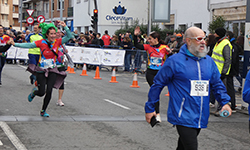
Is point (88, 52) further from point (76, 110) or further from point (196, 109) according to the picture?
point (196, 109)

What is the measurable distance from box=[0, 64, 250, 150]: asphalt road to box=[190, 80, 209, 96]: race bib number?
2.12m

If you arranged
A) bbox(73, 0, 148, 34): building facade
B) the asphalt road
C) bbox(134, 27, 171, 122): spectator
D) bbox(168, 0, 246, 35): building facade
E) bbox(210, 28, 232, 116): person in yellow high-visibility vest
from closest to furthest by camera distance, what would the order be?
the asphalt road < bbox(134, 27, 171, 122): spectator < bbox(210, 28, 232, 116): person in yellow high-visibility vest < bbox(168, 0, 246, 35): building facade < bbox(73, 0, 148, 34): building facade

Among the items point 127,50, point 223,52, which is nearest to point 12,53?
point 127,50

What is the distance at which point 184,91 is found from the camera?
4.46m

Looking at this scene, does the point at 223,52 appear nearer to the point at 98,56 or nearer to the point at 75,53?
the point at 98,56

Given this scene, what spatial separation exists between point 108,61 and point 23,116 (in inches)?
489

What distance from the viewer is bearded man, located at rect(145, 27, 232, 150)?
4418 mm

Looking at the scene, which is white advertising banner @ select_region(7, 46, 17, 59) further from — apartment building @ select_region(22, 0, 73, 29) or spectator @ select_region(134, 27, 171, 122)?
spectator @ select_region(134, 27, 171, 122)

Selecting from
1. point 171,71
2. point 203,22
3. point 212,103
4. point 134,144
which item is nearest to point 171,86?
point 171,71

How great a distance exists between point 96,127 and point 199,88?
3619 millimetres

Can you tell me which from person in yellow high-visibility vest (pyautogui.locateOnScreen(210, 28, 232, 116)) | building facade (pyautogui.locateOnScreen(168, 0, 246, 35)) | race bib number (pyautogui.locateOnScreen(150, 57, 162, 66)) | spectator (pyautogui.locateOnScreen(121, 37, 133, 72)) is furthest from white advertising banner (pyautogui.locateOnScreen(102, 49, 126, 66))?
race bib number (pyautogui.locateOnScreen(150, 57, 162, 66))

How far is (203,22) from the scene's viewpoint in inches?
1045

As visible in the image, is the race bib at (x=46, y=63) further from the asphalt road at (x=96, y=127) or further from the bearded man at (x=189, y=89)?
the bearded man at (x=189, y=89)

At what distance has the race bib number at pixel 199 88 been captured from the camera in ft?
14.6
